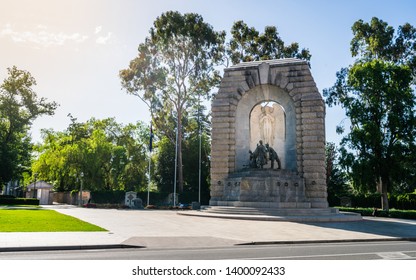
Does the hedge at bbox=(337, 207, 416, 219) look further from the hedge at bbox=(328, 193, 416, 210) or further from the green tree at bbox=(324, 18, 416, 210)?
the hedge at bbox=(328, 193, 416, 210)

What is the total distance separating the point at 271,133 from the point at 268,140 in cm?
64

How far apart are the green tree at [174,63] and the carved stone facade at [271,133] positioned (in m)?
15.9

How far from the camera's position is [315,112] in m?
28.4

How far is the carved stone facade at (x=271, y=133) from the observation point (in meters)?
26.2

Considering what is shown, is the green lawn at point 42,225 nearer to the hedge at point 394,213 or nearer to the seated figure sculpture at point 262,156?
the seated figure sculpture at point 262,156

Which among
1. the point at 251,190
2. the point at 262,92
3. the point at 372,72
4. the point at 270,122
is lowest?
the point at 251,190

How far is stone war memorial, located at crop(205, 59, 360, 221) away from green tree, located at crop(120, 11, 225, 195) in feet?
52.4

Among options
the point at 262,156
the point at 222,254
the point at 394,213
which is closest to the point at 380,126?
the point at 394,213

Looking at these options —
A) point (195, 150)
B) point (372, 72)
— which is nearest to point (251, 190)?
point (372, 72)

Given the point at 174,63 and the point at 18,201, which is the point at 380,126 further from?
the point at 18,201

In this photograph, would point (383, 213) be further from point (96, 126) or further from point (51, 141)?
point (51, 141)

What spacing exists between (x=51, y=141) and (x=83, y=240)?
2105 inches

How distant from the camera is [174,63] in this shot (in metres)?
46.8

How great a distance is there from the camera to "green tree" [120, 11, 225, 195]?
4491 cm
